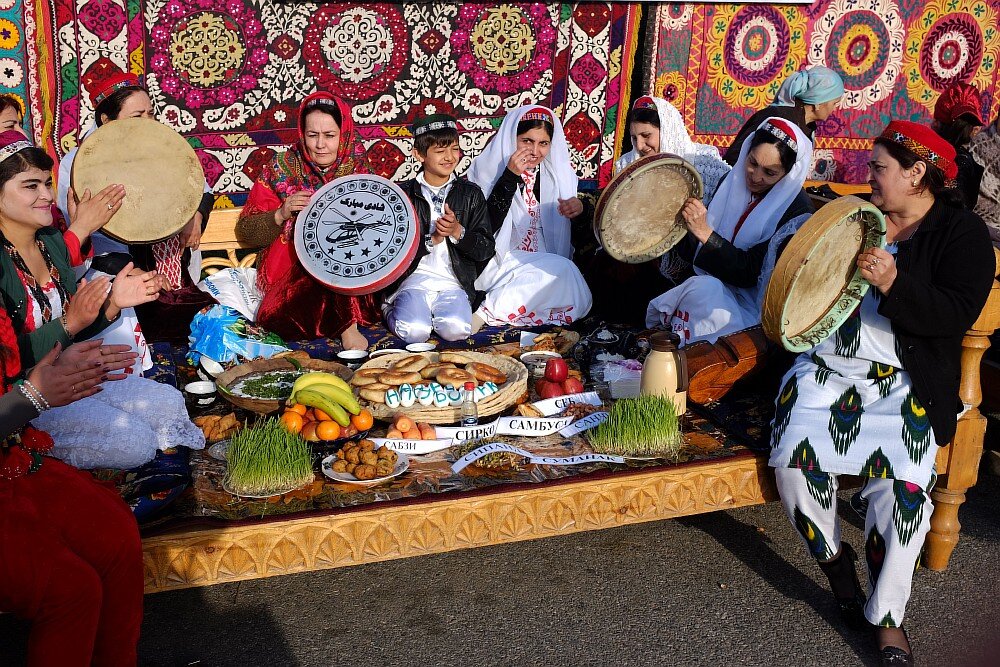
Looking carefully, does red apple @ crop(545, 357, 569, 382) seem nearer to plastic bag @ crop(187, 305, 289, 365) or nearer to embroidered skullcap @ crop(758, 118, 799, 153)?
plastic bag @ crop(187, 305, 289, 365)

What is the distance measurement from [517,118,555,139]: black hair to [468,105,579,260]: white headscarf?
0.04 metres

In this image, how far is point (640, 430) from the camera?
11.6 feet

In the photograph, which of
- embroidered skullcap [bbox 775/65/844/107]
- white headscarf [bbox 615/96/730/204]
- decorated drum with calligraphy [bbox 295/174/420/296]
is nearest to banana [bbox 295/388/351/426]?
decorated drum with calligraphy [bbox 295/174/420/296]

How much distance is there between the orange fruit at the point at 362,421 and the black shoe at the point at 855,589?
1883 millimetres

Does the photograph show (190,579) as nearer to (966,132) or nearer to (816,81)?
(816,81)

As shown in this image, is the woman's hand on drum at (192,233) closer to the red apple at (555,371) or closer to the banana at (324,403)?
the banana at (324,403)

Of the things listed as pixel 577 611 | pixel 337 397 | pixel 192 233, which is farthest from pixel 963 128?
pixel 192 233

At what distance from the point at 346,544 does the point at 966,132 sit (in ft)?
17.4

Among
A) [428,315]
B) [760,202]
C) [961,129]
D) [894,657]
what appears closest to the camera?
[894,657]

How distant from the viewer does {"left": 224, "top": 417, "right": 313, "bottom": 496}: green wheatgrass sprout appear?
124 inches

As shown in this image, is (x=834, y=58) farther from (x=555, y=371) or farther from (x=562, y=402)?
(x=562, y=402)

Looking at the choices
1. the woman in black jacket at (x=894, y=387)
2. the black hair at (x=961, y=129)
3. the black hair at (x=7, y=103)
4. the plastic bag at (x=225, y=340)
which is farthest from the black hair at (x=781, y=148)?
the black hair at (x=7, y=103)

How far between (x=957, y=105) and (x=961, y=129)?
0.49 meters

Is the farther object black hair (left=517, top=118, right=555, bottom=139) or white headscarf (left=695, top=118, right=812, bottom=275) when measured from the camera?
black hair (left=517, top=118, right=555, bottom=139)
